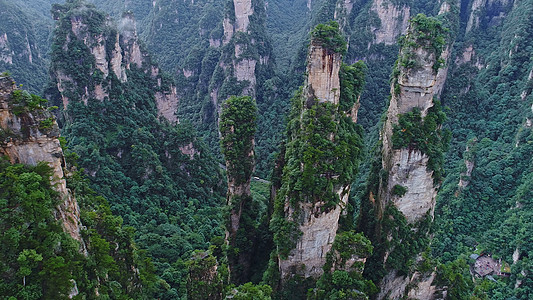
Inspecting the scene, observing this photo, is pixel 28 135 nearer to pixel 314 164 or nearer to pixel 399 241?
pixel 314 164

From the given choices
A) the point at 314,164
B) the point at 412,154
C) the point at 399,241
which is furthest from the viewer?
the point at 399,241

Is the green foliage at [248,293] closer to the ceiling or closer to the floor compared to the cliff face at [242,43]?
closer to the floor

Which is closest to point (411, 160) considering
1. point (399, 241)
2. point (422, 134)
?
point (422, 134)

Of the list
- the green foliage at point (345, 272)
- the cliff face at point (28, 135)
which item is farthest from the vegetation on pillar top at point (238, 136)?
the cliff face at point (28, 135)

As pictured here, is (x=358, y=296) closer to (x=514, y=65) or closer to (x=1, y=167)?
(x=1, y=167)

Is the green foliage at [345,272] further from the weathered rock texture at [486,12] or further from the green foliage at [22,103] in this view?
the weathered rock texture at [486,12]

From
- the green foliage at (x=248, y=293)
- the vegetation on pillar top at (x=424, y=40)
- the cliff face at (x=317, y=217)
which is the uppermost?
the vegetation on pillar top at (x=424, y=40)

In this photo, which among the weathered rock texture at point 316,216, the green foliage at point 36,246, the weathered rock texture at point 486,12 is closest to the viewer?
the green foliage at point 36,246

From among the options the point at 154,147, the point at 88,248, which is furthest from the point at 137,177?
the point at 88,248
